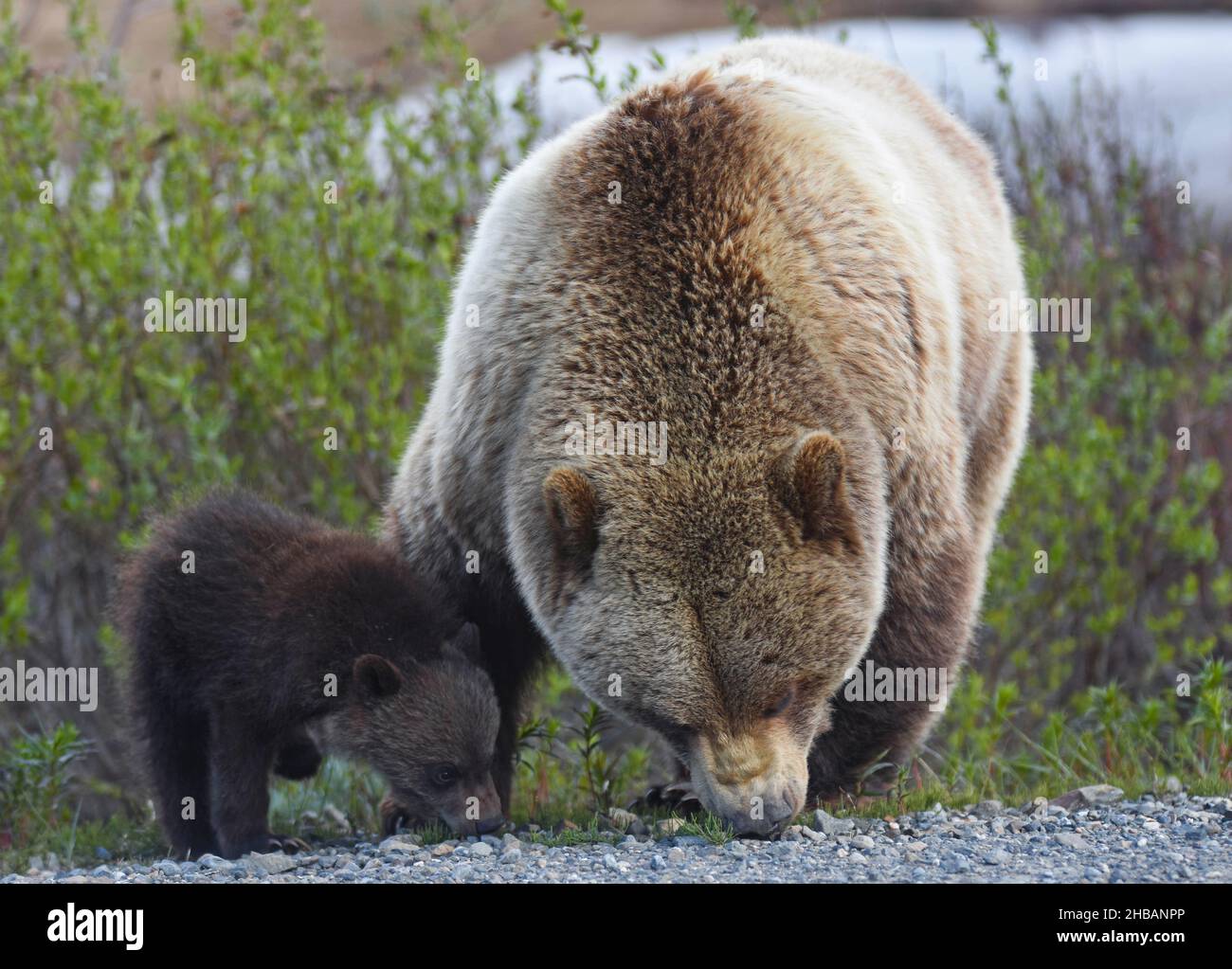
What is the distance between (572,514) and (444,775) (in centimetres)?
140

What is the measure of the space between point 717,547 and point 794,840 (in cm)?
98

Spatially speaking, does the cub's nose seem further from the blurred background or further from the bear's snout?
the blurred background

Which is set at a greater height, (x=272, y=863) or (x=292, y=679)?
(x=292, y=679)

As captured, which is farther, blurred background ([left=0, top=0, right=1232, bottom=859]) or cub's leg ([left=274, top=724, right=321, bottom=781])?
blurred background ([left=0, top=0, right=1232, bottom=859])

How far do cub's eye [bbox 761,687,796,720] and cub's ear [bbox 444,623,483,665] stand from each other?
4.48 feet

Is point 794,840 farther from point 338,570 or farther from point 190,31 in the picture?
point 190,31

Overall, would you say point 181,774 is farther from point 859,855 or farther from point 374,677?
point 859,855

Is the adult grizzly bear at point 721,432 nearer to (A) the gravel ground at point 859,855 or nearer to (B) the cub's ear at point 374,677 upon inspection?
(A) the gravel ground at point 859,855

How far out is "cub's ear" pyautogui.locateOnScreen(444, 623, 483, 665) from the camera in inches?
223

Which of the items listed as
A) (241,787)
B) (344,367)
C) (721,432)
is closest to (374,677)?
(241,787)

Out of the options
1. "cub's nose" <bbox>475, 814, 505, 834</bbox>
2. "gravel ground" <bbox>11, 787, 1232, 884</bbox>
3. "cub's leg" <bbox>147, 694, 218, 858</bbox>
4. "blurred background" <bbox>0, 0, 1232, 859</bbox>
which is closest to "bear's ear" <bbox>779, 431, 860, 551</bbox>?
"gravel ground" <bbox>11, 787, 1232, 884</bbox>

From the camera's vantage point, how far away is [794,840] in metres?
4.83

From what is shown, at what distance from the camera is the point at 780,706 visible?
15.7 ft

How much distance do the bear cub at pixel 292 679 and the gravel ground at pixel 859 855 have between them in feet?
1.04
